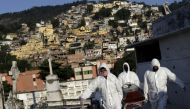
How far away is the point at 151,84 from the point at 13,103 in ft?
54.2

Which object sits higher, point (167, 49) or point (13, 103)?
point (167, 49)

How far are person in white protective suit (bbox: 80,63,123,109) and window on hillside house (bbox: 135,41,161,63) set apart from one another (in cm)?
865

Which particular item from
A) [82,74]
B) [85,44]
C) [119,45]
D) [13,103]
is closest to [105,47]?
[119,45]

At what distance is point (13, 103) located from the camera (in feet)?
97.9

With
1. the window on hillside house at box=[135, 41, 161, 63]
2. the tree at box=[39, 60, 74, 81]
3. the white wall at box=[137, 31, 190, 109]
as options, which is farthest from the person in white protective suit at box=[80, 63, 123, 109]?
the tree at box=[39, 60, 74, 81]

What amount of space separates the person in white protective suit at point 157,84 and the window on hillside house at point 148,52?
7.63 metres

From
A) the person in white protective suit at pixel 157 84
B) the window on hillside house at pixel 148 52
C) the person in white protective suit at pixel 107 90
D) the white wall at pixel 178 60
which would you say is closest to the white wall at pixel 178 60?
the white wall at pixel 178 60

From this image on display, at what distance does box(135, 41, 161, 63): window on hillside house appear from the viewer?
73.6 ft

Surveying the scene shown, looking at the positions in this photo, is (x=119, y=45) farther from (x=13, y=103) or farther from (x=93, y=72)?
(x=13, y=103)

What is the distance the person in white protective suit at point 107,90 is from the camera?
1346 centimetres

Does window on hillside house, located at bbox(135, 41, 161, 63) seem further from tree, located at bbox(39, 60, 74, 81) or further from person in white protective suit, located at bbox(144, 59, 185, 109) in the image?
tree, located at bbox(39, 60, 74, 81)

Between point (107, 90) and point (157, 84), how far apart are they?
1.50 meters

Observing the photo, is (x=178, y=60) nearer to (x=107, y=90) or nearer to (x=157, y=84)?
(x=157, y=84)

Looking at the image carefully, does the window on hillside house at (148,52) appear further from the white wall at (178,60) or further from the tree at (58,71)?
the tree at (58,71)
